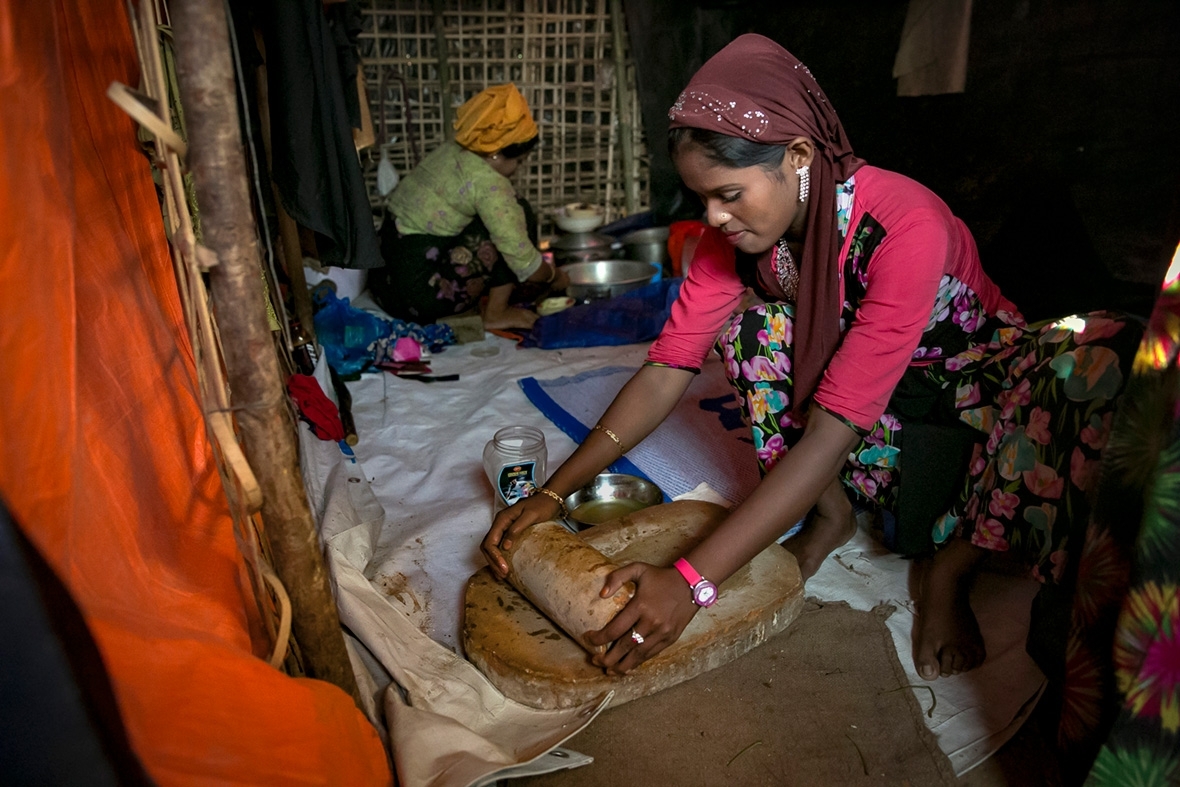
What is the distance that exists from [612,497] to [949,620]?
2.64 feet

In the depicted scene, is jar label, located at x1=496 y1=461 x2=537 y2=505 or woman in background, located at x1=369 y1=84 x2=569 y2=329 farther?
woman in background, located at x1=369 y1=84 x2=569 y2=329

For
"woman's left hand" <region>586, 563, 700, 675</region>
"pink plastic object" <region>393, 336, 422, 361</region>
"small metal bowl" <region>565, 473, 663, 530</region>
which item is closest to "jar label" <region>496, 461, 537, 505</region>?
"small metal bowl" <region>565, 473, 663, 530</region>

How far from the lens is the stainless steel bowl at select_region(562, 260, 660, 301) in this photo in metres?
3.71

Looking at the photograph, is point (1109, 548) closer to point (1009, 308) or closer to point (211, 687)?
point (1009, 308)

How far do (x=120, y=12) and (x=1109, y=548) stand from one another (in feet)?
5.04

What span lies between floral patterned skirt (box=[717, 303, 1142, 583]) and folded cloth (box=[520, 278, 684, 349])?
163 centimetres

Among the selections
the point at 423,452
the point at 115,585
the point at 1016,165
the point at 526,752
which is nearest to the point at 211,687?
the point at 115,585

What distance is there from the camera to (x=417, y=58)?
14.6ft

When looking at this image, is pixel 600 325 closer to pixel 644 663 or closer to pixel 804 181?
pixel 804 181

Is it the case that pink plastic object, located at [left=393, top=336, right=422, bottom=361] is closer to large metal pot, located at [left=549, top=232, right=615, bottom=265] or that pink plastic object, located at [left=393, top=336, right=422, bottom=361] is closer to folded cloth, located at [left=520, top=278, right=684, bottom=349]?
folded cloth, located at [left=520, top=278, right=684, bottom=349]

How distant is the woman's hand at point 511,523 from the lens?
1482 mm

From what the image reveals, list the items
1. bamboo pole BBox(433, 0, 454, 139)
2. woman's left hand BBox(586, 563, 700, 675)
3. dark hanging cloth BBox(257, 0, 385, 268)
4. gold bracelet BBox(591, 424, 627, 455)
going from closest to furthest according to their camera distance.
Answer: woman's left hand BBox(586, 563, 700, 675), gold bracelet BBox(591, 424, 627, 455), dark hanging cloth BBox(257, 0, 385, 268), bamboo pole BBox(433, 0, 454, 139)

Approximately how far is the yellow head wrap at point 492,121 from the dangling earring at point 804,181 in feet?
7.30

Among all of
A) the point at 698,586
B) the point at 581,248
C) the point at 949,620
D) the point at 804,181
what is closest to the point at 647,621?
the point at 698,586
